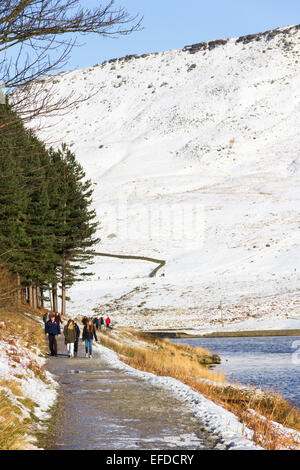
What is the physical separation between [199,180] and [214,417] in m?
113

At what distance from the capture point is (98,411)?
9969 mm

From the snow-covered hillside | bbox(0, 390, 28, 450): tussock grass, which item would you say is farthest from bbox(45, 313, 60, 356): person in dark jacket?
bbox(0, 390, 28, 450): tussock grass

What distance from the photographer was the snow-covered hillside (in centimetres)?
6319

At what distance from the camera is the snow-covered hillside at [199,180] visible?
6319cm

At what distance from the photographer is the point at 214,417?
30.2 feet

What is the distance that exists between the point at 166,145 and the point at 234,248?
7281 centimetres

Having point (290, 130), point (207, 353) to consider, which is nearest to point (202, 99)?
point (290, 130)

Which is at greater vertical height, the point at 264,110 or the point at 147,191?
the point at 264,110

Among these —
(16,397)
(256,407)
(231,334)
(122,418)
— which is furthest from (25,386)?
(231,334)

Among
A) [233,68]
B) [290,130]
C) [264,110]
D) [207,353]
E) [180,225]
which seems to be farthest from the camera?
[233,68]

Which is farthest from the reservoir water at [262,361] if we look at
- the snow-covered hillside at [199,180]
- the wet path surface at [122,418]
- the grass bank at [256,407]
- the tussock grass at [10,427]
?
the snow-covered hillside at [199,180]

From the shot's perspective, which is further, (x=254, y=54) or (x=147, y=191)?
(x=254, y=54)
